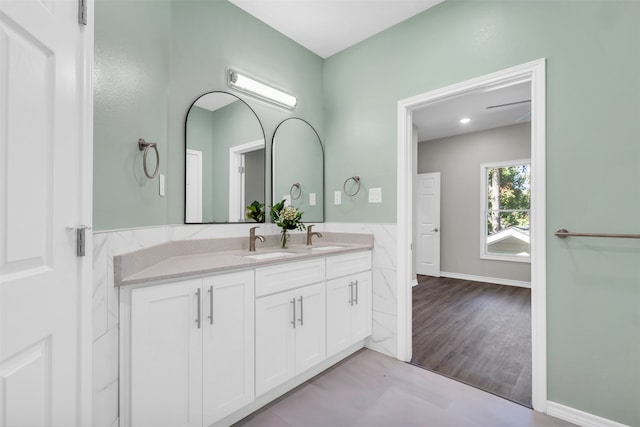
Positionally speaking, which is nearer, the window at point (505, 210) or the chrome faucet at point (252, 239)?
the chrome faucet at point (252, 239)

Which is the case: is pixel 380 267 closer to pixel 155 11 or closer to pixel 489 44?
pixel 489 44

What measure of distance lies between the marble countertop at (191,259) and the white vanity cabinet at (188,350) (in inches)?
2.1

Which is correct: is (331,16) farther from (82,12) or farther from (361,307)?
(361,307)

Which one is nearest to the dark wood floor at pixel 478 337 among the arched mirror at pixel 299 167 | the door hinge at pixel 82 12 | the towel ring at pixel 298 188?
the arched mirror at pixel 299 167

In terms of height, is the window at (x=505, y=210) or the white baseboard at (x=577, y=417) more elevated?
the window at (x=505, y=210)

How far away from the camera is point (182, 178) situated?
1872 mm

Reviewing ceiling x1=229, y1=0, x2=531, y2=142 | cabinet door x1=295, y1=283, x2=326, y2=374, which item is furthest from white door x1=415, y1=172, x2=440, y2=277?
cabinet door x1=295, y1=283, x2=326, y2=374

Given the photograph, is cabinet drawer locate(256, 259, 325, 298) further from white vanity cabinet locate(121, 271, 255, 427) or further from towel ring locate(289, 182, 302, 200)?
towel ring locate(289, 182, 302, 200)

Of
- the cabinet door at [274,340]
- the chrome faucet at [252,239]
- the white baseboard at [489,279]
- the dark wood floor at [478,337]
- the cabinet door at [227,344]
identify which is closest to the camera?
the cabinet door at [227,344]

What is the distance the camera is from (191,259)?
5.65 ft

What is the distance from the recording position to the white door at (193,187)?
1.90m

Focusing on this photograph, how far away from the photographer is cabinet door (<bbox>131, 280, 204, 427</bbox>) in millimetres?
1206

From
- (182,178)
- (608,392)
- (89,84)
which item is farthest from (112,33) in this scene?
(608,392)

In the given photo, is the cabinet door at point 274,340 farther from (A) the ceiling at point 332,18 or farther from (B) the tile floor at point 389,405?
(A) the ceiling at point 332,18
